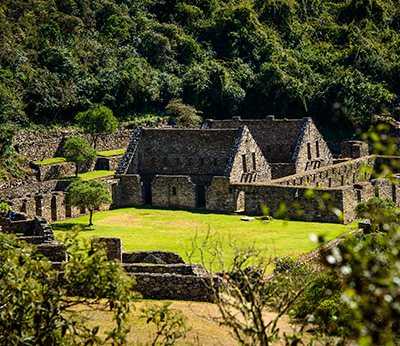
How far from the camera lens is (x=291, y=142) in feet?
167

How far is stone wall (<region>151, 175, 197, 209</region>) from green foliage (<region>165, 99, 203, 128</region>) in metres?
18.7

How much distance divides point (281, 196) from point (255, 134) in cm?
1420

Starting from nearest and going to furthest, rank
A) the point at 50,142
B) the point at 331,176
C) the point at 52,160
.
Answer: the point at 331,176 → the point at 52,160 → the point at 50,142

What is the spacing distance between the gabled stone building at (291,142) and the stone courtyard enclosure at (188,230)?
11198 mm

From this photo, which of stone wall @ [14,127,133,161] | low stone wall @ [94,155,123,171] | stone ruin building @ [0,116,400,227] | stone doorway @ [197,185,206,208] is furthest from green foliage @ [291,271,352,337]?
stone wall @ [14,127,133,161]

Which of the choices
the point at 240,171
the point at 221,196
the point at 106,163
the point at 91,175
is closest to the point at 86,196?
the point at 221,196

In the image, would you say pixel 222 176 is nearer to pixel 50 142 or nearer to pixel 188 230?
pixel 188 230

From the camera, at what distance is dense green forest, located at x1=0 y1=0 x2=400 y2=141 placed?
62.9m

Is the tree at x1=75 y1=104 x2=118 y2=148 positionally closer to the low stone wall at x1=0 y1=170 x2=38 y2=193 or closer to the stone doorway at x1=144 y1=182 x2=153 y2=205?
the low stone wall at x1=0 y1=170 x2=38 y2=193

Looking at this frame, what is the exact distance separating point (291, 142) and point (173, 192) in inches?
452

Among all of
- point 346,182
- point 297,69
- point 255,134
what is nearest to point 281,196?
point 346,182

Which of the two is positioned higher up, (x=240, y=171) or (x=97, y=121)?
(x=97, y=121)

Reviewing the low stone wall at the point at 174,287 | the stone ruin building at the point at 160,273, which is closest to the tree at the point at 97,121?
the stone ruin building at the point at 160,273

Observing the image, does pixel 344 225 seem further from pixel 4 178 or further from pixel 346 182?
pixel 4 178
